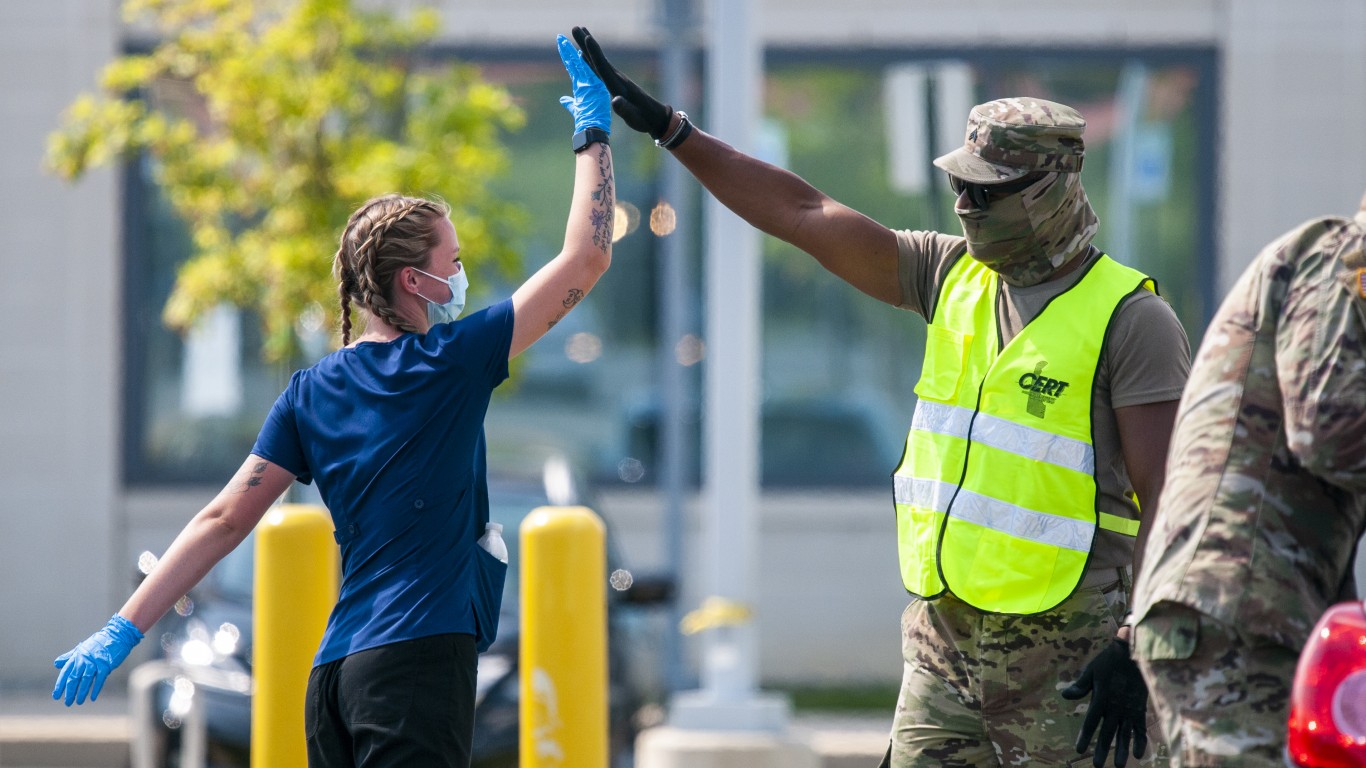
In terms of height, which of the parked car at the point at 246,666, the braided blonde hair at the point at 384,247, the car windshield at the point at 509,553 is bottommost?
the parked car at the point at 246,666

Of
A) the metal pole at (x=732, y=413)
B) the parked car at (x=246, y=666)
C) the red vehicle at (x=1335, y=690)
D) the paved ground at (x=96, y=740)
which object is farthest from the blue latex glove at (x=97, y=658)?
the paved ground at (x=96, y=740)

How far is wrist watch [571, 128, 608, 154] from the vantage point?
12.3ft

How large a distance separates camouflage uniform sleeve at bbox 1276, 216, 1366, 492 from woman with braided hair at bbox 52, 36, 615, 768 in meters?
1.49

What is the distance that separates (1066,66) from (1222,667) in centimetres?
990

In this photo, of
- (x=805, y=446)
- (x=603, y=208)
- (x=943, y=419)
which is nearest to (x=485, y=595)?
(x=603, y=208)

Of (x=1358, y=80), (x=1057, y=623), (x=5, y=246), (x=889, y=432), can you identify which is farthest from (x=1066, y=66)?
(x=1057, y=623)

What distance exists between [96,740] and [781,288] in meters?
5.80

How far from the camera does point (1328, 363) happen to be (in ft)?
8.39

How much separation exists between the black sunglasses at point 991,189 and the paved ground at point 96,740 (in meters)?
4.69

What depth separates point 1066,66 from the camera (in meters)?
12.0

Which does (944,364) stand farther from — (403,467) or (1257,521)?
(403,467)

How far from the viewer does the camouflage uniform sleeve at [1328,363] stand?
254cm

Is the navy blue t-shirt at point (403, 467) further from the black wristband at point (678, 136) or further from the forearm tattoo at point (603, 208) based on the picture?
the black wristband at point (678, 136)

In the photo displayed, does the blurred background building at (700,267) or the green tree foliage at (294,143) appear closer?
the green tree foliage at (294,143)
